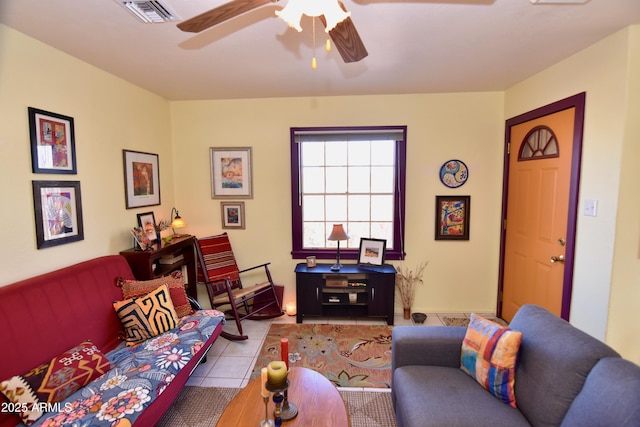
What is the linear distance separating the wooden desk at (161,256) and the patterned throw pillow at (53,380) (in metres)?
0.81

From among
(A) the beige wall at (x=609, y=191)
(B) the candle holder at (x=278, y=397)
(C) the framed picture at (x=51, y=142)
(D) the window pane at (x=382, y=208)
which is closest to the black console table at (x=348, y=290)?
A: (D) the window pane at (x=382, y=208)

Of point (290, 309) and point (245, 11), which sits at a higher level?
point (245, 11)

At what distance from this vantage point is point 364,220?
349 cm

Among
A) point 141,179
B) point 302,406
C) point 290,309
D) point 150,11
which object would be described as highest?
point 150,11

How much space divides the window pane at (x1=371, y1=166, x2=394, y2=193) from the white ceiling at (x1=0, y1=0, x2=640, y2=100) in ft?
2.96

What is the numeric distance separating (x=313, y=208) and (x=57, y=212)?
2.29 meters

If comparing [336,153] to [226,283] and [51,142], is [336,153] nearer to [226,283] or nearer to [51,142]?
[226,283]

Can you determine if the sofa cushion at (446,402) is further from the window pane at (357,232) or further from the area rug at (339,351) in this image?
the window pane at (357,232)

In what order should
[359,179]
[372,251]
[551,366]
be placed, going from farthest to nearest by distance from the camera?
[359,179] → [372,251] → [551,366]

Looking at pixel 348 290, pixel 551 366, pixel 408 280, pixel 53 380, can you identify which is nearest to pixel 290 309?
pixel 348 290

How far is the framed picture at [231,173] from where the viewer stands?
11.2 feet

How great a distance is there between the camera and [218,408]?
1996 millimetres

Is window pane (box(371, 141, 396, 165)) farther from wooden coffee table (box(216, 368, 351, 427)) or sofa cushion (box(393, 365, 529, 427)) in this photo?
wooden coffee table (box(216, 368, 351, 427))

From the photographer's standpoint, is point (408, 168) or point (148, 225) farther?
point (408, 168)
